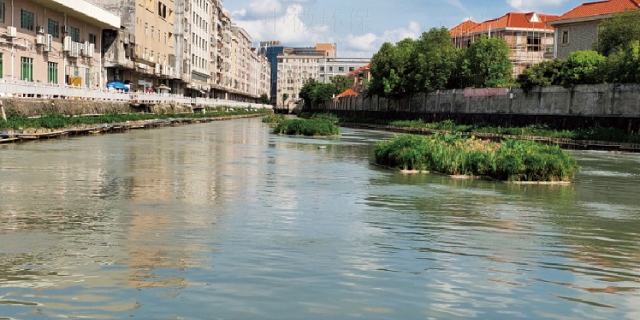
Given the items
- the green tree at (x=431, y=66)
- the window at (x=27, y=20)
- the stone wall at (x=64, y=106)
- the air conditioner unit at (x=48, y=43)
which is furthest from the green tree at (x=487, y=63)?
the window at (x=27, y=20)

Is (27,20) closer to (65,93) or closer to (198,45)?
(65,93)

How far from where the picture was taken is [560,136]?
1724 inches

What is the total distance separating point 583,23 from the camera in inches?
2618

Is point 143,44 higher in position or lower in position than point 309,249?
higher

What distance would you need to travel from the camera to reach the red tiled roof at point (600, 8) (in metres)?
63.8

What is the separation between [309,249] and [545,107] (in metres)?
43.7

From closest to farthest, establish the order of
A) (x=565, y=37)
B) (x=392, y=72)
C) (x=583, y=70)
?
(x=583, y=70), (x=565, y=37), (x=392, y=72)

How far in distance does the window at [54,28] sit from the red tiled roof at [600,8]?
154 feet

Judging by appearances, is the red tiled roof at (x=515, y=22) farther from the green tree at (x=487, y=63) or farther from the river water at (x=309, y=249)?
the river water at (x=309, y=249)

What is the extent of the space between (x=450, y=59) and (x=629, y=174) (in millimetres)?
44484

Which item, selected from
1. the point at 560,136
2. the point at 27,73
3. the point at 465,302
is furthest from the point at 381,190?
the point at 27,73

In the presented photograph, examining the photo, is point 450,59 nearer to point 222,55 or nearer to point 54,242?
point 54,242

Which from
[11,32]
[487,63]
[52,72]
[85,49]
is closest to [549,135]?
[487,63]

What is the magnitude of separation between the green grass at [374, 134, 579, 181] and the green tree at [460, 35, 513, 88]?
40.5m
